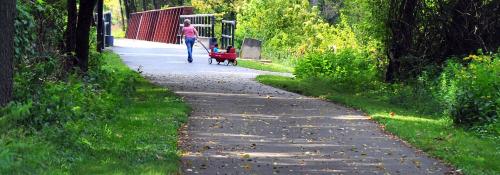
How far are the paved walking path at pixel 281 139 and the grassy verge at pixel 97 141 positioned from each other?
0.37 metres

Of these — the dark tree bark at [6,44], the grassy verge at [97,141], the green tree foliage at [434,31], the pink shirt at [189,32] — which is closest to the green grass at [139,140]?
the grassy verge at [97,141]

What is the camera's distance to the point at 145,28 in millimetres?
55531

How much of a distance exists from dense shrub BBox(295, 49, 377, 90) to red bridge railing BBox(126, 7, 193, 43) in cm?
2471

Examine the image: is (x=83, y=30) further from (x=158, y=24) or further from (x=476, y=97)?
(x=158, y=24)

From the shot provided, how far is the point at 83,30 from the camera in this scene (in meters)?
15.1

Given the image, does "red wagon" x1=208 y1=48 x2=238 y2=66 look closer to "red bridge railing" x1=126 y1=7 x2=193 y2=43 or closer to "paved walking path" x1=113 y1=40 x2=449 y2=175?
"paved walking path" x1=113 y1=40 x2=449 y2=175

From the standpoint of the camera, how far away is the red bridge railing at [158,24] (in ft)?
155

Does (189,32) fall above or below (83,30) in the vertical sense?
below

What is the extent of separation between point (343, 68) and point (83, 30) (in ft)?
29.7

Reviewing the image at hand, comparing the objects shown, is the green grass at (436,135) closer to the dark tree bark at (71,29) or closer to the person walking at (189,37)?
the dark tree bark at (71,29)

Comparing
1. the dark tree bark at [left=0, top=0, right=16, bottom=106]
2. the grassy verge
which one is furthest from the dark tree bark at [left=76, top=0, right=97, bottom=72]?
the dark tree bark at [left=0, top=0, right=16, bottom=106]

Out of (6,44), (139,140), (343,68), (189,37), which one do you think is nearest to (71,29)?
(139,140)

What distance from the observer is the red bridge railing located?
47.1 meters

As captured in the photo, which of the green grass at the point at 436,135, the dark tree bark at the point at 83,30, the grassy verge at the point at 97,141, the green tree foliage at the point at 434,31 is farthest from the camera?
the green tree foliage at the point at 434,31
